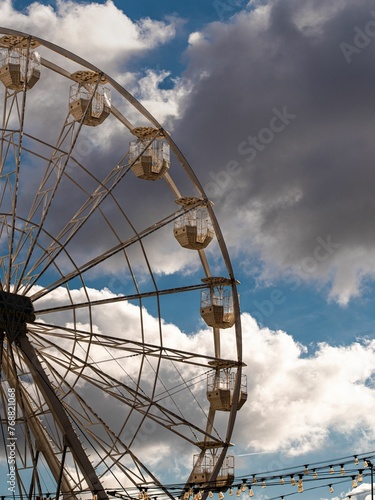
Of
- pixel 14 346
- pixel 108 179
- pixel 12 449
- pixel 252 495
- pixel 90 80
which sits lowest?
pixel 252 495

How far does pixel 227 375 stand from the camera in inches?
1874

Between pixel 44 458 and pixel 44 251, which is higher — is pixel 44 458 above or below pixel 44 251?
below

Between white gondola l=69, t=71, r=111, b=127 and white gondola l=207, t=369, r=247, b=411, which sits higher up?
white gondola l=69, t=71, r=111, b=127

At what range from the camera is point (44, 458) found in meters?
43.6

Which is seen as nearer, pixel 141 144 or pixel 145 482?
pixel 145 482

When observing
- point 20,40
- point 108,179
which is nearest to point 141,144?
point 108,179

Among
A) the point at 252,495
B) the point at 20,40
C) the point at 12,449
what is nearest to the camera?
the point at 252,495

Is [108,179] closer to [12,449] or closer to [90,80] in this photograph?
[90,80]

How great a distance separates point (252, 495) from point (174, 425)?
592cm

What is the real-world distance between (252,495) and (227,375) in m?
8.20

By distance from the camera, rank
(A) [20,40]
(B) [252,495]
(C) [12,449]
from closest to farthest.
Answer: (B) [252,495] → (C) [12,449] → (A) [20,40]

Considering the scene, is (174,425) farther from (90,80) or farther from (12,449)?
(90,80)

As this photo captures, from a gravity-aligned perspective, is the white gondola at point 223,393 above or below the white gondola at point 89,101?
below

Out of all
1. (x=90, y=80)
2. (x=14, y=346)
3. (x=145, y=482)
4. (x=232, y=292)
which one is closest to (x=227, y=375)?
(x=232, y=292)
